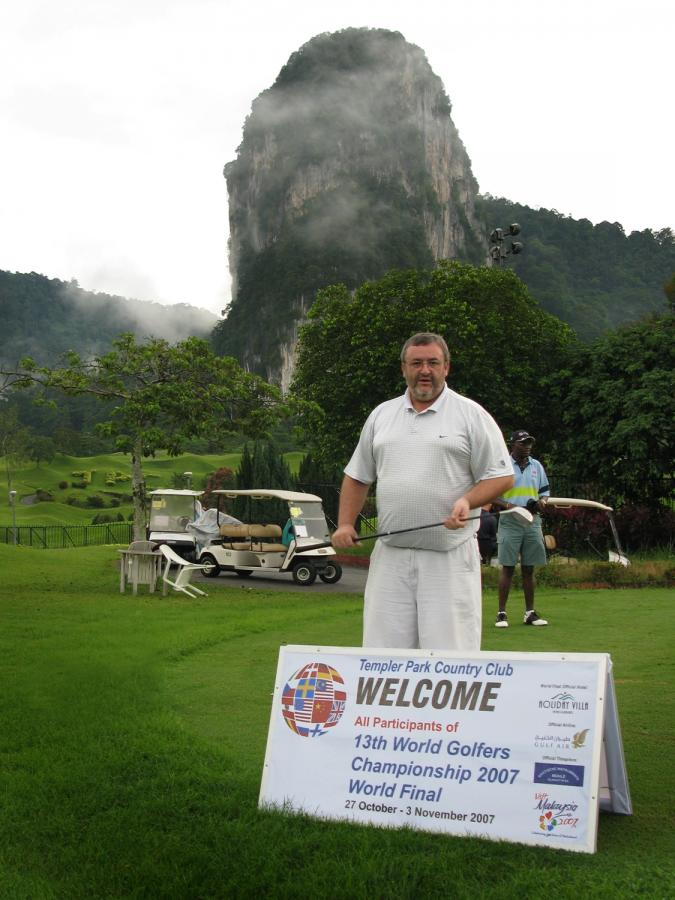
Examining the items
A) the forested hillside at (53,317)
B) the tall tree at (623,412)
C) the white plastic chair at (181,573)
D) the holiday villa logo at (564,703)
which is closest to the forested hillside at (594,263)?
the forested hillside at (53,317)

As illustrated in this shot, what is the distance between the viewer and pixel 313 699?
14.2 feet

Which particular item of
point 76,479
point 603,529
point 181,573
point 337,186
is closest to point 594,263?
point 337,186

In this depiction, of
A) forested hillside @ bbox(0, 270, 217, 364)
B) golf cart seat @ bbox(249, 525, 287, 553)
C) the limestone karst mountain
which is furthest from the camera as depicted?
forested hillside @ bbox(0, 270, 217, 364)

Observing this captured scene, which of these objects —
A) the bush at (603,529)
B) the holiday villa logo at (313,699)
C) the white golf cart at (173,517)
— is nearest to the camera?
the holiday villa logo at (313,699)

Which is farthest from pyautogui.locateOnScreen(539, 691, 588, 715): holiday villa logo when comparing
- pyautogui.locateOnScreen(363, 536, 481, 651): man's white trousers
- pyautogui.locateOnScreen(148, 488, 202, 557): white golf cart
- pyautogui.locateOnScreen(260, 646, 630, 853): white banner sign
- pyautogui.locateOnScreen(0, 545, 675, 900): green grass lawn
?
pyautogui.locateOnScreen(148, 488, 202, 557): white golf cart

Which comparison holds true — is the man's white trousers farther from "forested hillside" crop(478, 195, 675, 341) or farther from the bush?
"forested hillside" crop(478, 195, 675, 341)

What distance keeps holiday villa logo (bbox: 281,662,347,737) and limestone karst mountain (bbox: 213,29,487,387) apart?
123 m

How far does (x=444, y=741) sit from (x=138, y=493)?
16.7 metres

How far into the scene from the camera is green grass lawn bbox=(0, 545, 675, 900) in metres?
3.61

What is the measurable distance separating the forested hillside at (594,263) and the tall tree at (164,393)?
328ft

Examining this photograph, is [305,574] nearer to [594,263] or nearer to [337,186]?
[594,263]

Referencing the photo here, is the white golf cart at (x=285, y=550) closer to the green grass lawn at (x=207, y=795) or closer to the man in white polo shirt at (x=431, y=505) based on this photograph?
the green grass lawn at (x=207, y=795)

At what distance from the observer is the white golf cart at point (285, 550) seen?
20.6 meters

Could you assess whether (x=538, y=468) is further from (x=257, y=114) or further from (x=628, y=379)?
(x=257, y=114)
